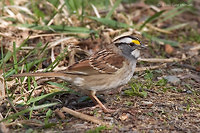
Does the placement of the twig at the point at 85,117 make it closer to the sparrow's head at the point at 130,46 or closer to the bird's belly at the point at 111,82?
the bird's belly at the point at 111,82

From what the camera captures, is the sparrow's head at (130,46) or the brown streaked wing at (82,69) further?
the sparrow's head at (130,46)

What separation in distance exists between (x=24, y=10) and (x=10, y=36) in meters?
0.74

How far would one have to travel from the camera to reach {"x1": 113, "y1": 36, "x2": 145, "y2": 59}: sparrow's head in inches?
177

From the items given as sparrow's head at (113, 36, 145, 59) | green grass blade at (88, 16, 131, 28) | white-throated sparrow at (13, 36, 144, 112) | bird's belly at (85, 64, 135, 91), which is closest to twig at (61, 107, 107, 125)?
white-throated sparrow at (13, 36, 144, 112)

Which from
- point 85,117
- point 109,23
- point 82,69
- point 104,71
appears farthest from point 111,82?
point 109,23

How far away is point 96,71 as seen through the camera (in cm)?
418

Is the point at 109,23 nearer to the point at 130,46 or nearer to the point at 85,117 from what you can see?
the point at 130,46

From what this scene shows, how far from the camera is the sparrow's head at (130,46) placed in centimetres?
448

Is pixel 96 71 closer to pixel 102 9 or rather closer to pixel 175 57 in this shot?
pixel 175 57

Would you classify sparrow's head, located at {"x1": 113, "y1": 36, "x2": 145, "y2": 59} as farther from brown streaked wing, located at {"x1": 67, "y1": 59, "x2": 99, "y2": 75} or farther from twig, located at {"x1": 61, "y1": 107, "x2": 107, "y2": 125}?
twig, located at {"x1": 61, "y1": 107, "x2": 107, "y2": 125}

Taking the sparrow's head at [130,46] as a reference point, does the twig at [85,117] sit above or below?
below

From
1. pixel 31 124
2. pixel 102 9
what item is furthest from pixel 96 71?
pixel 102 9

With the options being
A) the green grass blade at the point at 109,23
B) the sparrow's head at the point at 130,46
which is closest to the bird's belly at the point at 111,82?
the sparrow's head at the point at 130,46

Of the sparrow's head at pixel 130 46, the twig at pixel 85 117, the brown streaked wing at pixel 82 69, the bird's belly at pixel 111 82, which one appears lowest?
the twig at pixel 85 117
